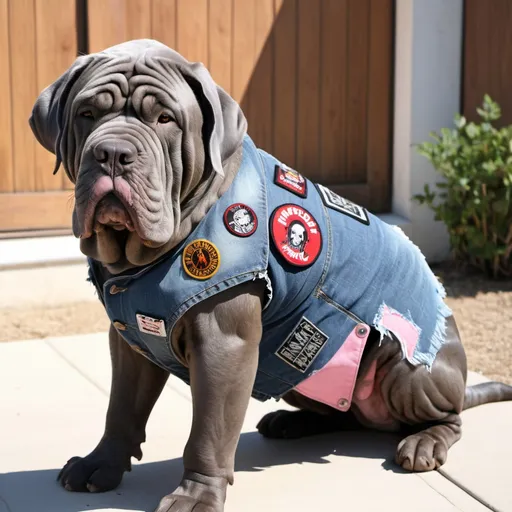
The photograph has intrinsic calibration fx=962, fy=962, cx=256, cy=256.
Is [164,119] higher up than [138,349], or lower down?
higher up

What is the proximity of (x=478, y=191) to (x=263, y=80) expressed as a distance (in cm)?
188

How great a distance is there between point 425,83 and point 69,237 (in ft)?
10.2

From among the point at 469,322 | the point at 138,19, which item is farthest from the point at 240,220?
the point at 138,19

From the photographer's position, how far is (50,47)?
22.2 feet

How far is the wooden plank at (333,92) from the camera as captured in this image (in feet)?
25.3

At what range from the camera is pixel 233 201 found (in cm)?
309

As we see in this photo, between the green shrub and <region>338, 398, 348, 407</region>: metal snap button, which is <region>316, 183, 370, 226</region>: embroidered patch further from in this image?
the green shrub

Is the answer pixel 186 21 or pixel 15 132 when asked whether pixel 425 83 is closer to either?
pixel 186 21

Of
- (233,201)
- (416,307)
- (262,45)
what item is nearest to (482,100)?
(262,45)

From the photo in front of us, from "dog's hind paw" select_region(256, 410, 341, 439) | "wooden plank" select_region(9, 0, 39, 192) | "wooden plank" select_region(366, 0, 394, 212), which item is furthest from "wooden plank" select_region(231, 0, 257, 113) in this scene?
"dog's hind paw" select_region(256, 410, 341, 439)

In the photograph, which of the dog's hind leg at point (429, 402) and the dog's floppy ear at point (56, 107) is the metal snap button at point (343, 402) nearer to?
the dog's hind leg at point (429, 402)

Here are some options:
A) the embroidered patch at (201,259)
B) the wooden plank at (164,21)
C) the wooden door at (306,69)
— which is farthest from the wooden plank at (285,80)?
the embroidered patch at (201,259)

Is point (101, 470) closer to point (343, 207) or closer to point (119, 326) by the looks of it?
point (119, 326)

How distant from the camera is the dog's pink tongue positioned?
9.43 ft
